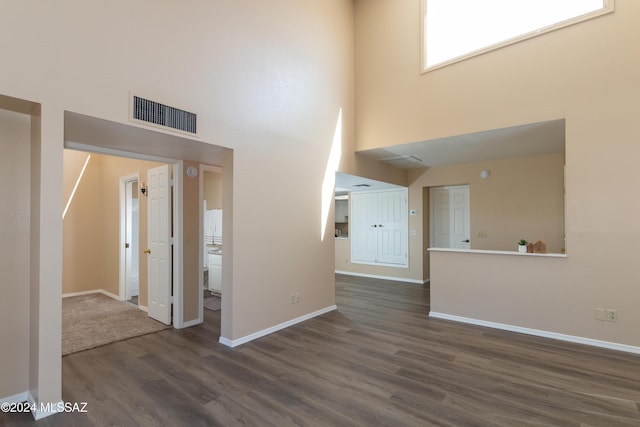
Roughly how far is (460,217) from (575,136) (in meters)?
3.44

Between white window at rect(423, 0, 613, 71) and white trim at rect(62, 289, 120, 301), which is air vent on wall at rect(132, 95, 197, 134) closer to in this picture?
white window at rect(423, 0, 613, 71)

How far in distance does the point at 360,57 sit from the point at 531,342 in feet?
16.2

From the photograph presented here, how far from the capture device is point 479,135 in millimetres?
4270

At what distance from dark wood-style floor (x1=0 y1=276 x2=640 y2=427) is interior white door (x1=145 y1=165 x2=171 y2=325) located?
0.59 metres

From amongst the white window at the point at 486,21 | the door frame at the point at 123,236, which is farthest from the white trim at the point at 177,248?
the white window at the point at 486,21

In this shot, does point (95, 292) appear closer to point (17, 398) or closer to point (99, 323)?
point (99, 323)

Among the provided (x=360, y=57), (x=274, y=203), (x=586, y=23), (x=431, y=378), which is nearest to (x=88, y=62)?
(x=274, y=203)

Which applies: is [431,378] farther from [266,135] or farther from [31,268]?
[31,268]

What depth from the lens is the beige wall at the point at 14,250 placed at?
234 centimetres

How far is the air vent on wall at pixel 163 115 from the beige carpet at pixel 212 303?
10.1 ft

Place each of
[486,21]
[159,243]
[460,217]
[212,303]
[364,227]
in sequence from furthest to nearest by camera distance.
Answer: [364,227] < [460,217] < [212,303] < [159,243] < [486,21]

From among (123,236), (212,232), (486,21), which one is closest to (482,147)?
(486,21)

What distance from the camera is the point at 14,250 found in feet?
7.84

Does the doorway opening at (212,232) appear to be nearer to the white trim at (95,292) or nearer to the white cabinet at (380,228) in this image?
the white trim at (95,292)
